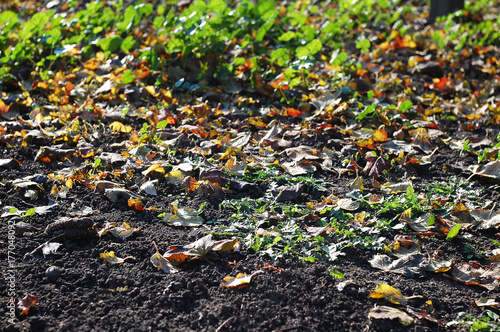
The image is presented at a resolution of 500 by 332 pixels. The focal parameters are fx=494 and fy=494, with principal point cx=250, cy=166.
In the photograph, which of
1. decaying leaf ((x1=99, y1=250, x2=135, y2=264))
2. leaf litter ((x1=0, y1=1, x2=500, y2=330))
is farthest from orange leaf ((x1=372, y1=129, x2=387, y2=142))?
decaying leaf ((x1=99, y1=250, x2=135, y2=264))

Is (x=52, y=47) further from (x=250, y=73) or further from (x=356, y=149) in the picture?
(x=356, y=149)

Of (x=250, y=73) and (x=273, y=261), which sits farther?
(x=250, y=73)

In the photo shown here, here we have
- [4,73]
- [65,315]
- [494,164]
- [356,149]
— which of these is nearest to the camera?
[65,315]

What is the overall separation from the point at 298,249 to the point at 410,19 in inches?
173

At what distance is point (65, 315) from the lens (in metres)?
1.89

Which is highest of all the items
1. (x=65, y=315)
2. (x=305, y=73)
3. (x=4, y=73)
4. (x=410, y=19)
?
(x=4, y=73)

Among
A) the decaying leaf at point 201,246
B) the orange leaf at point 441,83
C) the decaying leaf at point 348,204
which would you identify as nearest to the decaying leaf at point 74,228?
the decaying leaf at point 201,246

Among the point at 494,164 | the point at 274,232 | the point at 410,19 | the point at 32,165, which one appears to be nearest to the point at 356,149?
the point at 494,164

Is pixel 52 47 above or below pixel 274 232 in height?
above

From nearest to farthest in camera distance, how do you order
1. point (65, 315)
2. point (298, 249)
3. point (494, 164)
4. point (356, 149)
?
point (65, 315) → point (298, 249) → point (494, 164) → point (356, 149)

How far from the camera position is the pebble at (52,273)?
205 cm

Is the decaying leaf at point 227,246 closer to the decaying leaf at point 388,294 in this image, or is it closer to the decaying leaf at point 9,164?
the decaying leaf at point 388,294

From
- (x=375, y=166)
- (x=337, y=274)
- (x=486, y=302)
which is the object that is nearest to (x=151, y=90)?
(x=375, y=166)

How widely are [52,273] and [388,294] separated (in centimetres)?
138
